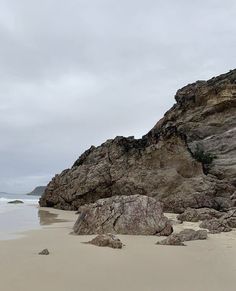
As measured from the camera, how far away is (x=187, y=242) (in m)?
9.32

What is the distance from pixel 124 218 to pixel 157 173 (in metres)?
14.3

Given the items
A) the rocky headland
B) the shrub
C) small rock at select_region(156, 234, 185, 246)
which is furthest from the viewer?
the shrub

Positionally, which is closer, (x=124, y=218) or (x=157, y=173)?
(x=124, y=218)

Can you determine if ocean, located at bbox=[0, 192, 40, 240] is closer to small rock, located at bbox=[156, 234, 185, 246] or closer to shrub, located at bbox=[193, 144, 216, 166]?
small rock, located at bbox=[156, 234, 185, 246]

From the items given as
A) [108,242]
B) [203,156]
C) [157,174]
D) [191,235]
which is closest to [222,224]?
[191,235]

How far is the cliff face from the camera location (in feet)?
75.9

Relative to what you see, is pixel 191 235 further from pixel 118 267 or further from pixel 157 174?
pixel 157 174

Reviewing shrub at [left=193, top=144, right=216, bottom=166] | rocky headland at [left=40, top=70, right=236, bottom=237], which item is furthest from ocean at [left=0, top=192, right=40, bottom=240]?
shrub at [left=193, top=144, right=216, bottom=166]

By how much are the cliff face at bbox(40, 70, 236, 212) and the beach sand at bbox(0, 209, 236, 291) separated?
13.8 meters

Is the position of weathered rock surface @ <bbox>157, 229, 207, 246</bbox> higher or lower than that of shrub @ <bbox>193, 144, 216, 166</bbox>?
lower

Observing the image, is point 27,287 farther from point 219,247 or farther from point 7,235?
point 7,235

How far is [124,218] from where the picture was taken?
11219 mm

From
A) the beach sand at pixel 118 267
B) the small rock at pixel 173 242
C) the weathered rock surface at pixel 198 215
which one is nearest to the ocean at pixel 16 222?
the beach sand at pixel 118 267

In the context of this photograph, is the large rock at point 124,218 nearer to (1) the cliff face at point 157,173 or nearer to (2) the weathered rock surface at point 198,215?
(2) the weathered rock surface at point 198,215
